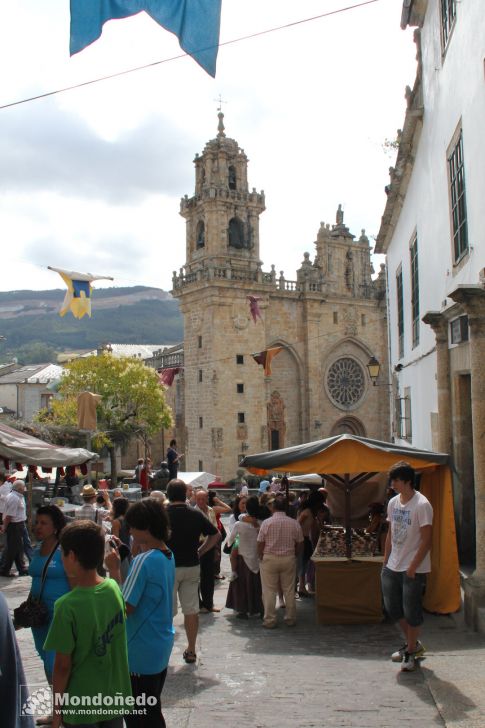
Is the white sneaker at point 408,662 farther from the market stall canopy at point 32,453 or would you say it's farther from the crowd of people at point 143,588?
the market stall canopy at point 32,453

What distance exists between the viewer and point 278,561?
25.3 feet

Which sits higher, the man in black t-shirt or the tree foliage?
the tree foliage

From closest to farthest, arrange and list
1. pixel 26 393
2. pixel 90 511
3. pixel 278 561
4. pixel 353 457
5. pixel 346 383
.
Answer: pixel 278 561, pixel 353 457, pixel 90 511, pixel 346 383, pixel 26 393

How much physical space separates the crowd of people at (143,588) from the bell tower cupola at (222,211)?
33149 millimetres

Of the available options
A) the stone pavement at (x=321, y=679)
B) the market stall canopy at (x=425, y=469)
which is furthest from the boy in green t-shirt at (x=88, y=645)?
the market stall canopy at (x=425, y=469)

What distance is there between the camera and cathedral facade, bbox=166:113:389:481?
39250 mm

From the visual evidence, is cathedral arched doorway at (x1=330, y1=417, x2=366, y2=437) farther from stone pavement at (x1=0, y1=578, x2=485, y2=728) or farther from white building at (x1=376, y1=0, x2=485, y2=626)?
stone pavement at (x1=0, y1=578, x2=485, y2=728)

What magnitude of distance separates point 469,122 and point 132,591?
6782 millimetres

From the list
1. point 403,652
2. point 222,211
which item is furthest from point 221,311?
point 403,652

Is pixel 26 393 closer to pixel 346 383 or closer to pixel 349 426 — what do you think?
pixel 346 383

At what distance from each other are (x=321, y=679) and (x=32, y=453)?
7580mm

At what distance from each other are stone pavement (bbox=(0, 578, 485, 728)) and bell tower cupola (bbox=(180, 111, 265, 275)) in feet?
112

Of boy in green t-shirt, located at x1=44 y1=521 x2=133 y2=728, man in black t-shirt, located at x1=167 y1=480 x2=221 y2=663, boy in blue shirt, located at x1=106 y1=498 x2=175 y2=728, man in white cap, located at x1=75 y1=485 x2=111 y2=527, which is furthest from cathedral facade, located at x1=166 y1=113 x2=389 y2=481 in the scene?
boy in green t-shirt, located at x1=44 y1=521 x2=133 y2=728

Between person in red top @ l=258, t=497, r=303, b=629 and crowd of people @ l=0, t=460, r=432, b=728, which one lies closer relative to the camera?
crowd of people @ l=0, t=460, r=432, b=728
